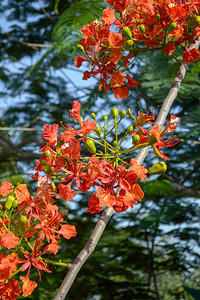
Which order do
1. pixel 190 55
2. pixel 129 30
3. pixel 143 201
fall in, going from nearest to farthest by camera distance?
pixel 129 30
pixel 190 55
pixel 143 201

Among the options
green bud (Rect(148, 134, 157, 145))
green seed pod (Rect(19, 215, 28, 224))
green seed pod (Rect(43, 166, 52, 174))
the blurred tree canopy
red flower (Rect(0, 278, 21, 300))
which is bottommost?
the blurred tree canopy

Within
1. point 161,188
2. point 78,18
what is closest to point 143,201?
point 161,188

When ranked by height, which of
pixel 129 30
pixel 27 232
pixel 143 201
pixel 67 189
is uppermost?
pixel 129 30

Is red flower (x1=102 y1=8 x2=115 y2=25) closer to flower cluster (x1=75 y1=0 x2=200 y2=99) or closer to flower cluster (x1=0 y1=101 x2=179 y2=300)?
flower cluster (x1=75 y1=0 x2=200 y2=99)

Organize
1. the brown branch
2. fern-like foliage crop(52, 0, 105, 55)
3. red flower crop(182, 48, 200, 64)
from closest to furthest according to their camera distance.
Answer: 1. the brown branch
2. red flower crop(182, 48, 200, 64)
3. fern-like foliage crop(52, 0, 105, 55)

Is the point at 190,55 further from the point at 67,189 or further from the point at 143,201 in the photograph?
the point at 143,201

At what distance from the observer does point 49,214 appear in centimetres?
90

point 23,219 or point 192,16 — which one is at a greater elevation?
point 192,16

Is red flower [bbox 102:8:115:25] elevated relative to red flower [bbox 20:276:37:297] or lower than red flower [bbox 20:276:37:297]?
elevated

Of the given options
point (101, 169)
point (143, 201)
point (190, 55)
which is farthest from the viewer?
point (143, 201)

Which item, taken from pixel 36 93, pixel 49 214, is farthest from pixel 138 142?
pixel 36 93

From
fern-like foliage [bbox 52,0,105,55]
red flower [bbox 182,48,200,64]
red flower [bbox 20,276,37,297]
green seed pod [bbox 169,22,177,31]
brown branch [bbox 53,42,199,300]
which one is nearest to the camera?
brown branch [bbox 53,42,199,300]

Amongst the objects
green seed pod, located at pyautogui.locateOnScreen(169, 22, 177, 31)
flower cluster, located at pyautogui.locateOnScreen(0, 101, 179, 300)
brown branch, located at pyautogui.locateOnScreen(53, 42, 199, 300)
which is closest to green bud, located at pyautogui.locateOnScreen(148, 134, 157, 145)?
flower cluster, located at pyautogui.locateOnScreen(0, 101, 179, 300)

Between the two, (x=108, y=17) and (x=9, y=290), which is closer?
(x=9, y=290)
